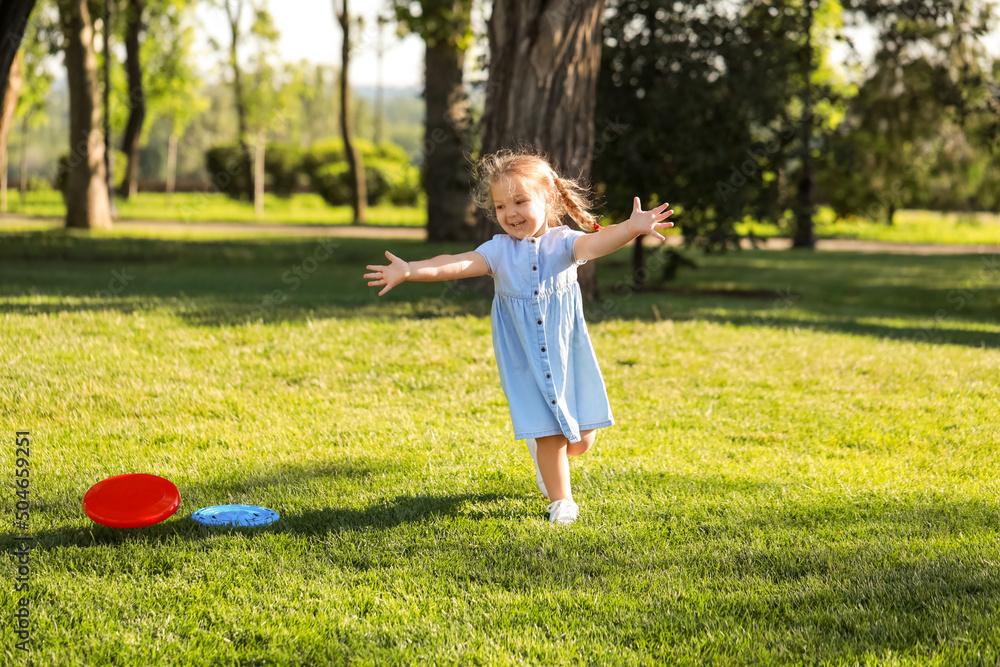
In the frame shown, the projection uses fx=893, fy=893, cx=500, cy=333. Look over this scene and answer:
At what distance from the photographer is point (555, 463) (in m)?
3.74

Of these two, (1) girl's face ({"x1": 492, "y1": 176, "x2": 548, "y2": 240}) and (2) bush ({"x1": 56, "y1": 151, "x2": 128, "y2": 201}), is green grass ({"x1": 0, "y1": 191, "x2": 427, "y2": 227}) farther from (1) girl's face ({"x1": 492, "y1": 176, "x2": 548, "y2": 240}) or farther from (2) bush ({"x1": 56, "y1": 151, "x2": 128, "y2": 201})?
(1) girl's face ({"x1": 492, "y1": 176, "x2": 548, "y2": 240})

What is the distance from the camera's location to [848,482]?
430 cm

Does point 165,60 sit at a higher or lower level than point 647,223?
higher

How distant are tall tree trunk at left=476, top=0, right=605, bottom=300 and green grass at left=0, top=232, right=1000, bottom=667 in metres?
1.77

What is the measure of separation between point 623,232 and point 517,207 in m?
0.49

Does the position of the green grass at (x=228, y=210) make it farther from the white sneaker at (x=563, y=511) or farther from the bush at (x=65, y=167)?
the white sneaker at (x=563, y=511)

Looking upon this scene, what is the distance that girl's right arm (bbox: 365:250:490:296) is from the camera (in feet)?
11.1

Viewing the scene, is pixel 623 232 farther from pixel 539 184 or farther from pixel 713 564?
pixel 713 564

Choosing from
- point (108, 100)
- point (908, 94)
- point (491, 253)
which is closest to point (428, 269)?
point (491, 253)

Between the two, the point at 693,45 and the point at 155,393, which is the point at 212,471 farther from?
the point at 693,45

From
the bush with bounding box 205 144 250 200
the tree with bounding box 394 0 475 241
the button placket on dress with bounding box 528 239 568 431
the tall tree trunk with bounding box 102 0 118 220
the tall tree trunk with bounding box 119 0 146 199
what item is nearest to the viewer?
the button placket on dress with bounding box 528 239 568 431

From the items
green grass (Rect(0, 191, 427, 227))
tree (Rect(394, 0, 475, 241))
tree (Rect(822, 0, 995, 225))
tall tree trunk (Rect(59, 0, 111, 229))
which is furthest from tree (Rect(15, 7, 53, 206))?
tree (Rect(822, 0, 995, 225))

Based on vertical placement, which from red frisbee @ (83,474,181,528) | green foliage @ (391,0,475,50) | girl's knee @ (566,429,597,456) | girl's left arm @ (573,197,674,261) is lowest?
red frisbee @ (83,474,181,528)

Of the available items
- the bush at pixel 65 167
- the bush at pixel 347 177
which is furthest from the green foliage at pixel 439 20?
the bush at pixel 347 177
